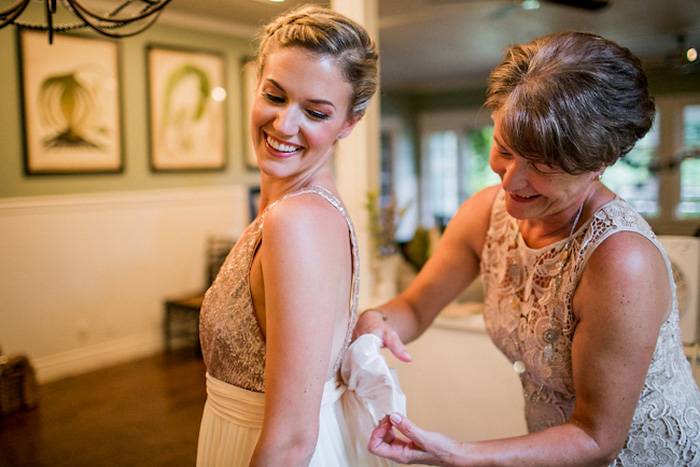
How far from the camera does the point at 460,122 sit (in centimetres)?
902

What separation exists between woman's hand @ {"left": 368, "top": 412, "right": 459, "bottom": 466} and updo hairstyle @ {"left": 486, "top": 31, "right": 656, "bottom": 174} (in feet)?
1.49

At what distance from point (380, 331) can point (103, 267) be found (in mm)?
3511

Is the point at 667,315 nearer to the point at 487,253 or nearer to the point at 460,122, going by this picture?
the point at 487,253

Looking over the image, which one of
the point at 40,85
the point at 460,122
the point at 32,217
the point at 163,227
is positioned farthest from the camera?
the point at 460,122

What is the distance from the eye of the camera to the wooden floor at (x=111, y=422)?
2.79 metres

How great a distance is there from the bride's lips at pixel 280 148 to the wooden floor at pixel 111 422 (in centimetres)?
231

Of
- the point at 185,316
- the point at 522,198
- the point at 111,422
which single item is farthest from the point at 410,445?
the point at 185,316

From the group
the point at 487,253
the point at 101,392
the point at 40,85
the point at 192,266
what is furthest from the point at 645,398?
the point at 192,266

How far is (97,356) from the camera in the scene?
3.95 meters

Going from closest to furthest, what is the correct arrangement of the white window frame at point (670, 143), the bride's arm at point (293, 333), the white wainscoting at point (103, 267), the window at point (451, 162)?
the bride's arm at point (293, 333) → the white wainscoting at point (103, 267) → the white window frame at point (670, 143) → the window at point (451, 162)

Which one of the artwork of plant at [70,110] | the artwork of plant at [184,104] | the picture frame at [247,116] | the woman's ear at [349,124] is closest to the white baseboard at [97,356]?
the artwork of plant at [70,110]

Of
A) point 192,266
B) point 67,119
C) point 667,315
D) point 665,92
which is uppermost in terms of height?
point 665,92

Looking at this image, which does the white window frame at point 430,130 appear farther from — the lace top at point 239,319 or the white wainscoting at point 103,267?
the lace top at point 239,319

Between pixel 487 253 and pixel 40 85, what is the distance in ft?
10.9
